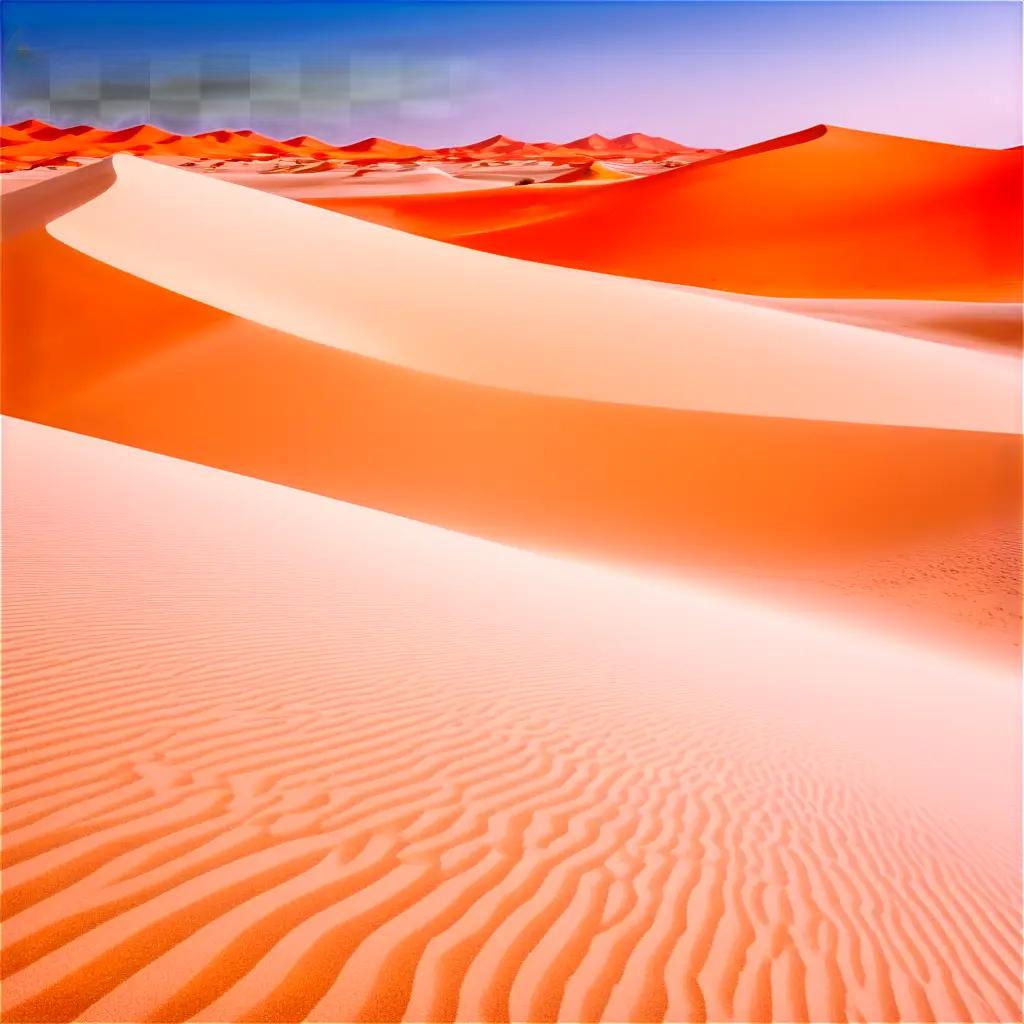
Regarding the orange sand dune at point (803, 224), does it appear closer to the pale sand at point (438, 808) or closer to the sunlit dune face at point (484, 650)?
the sunlit dune face at point (484, 650)

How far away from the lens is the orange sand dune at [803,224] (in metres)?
44.2

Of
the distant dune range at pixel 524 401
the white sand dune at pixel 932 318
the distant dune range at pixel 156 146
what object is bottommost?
the distant dune range at pixel 524 401

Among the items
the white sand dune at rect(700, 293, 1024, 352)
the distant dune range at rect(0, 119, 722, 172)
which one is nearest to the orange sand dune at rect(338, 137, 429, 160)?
the distant dune range at rect(0, 119, 722, 172)

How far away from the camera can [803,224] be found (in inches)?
1973

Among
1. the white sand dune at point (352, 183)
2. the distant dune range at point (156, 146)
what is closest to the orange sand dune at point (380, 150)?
the distant dune range at point (156, 146)

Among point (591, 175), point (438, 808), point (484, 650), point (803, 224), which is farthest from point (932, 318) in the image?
point (591, 175)

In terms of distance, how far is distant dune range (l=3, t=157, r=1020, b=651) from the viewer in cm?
1455

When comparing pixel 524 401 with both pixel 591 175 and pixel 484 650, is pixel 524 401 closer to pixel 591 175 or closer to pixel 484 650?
pixel 484 650

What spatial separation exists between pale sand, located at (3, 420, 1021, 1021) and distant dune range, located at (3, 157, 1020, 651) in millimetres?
6380

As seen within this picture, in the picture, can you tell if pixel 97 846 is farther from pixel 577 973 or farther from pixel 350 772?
pixel 577 973

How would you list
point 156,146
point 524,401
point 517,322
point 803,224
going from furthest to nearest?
point 156,146
point 803,224
point 517,322
point 524,401

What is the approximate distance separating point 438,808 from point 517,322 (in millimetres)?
19186

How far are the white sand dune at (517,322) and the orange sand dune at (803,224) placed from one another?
19836 millimetres

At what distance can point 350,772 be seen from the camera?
417cm
